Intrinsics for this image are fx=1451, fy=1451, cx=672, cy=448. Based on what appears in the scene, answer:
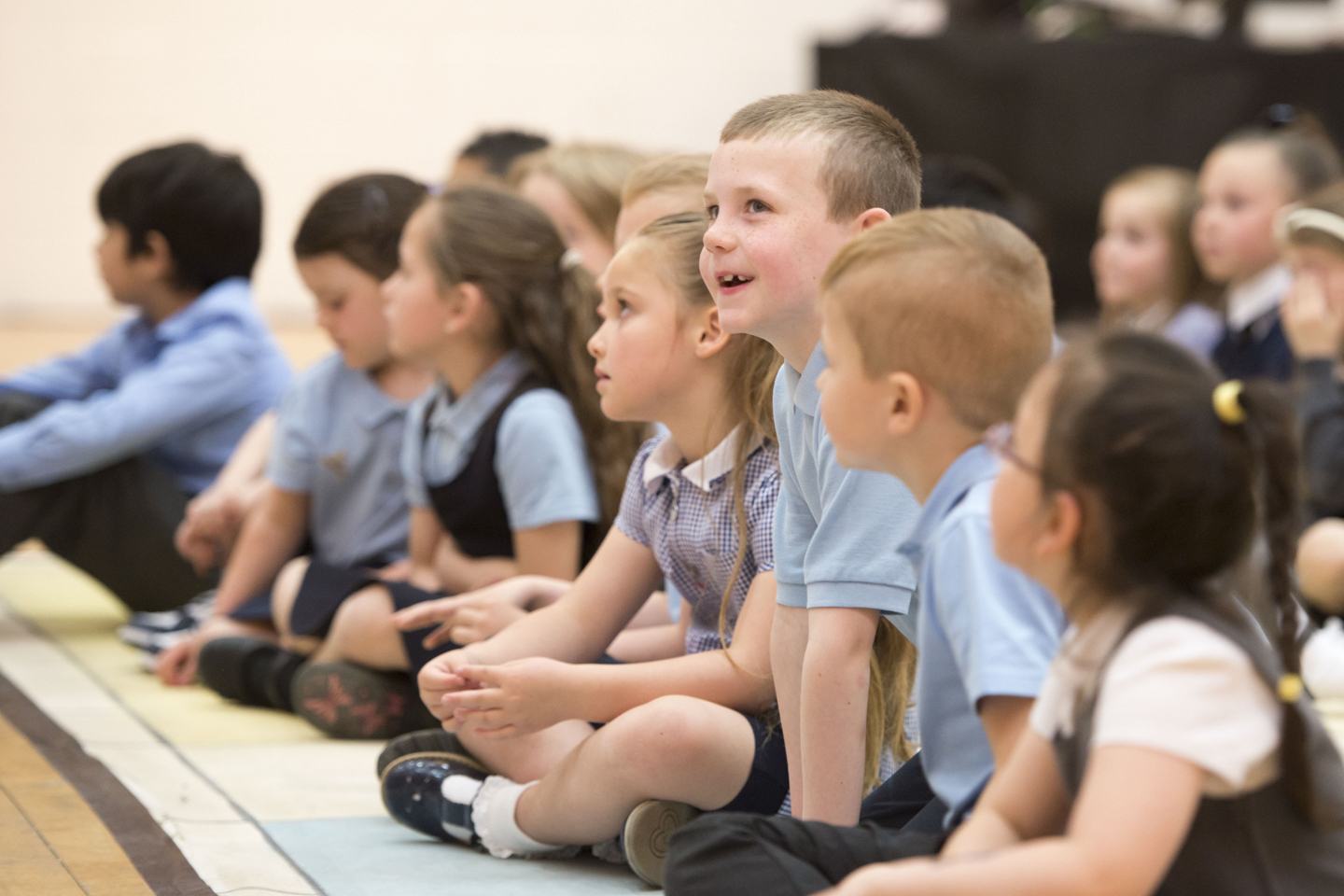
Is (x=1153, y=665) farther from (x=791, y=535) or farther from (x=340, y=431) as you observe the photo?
(x=340, y=431)

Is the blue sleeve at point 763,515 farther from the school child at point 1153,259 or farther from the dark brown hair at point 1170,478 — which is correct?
the school child at point 1153,259

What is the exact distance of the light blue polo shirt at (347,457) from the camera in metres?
2.05

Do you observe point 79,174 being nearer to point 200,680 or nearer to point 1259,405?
point 200,680

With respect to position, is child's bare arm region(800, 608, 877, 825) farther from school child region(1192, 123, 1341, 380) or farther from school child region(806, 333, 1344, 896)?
school child region(1192, 123, 1341, 380)

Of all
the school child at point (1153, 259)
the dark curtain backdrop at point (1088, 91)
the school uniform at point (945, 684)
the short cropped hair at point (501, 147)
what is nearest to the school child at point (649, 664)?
the school uniform at point (945, 684)

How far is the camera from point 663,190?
149 cm

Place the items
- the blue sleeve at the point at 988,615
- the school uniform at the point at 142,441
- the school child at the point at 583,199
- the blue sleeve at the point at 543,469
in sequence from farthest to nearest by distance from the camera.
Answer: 1. the school uniform at the point at 142,441
2. the school child at the point at 583,199
3. the blue sleeve at the point at 543,469
4. the blue sleeve at the point at 988,615

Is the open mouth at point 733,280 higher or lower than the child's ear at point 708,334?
higher

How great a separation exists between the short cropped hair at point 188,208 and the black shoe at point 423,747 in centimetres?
136

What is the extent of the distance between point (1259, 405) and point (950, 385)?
0.19 m

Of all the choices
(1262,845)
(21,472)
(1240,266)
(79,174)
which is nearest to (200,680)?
(21,472)

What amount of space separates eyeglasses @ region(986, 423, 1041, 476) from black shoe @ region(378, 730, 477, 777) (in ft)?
2.37

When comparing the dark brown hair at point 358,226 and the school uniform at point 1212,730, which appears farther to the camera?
the dark brown hair at point 358,226

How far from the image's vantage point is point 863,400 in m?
0.86
